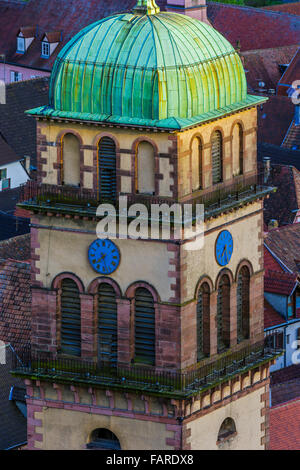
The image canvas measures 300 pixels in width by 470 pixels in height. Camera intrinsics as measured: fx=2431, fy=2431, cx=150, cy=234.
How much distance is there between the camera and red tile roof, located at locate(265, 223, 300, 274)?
146 meters

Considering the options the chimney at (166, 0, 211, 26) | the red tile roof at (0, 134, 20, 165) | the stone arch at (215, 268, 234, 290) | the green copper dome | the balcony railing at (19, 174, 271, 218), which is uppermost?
the green copper dome

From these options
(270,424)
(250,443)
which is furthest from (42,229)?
(270,424)

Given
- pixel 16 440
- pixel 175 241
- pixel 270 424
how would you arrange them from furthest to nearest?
pixel 16 440 → pixel 270 424 → pixel 175 241

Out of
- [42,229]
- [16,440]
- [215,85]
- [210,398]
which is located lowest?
[16,440]

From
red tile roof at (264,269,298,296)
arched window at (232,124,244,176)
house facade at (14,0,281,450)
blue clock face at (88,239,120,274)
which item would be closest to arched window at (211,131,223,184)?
house facade at (14,0,281,450)

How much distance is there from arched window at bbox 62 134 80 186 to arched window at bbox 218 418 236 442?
1118 cm

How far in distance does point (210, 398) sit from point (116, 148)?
Answer: 1039 centimetres

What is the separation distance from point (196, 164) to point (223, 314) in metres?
6.84

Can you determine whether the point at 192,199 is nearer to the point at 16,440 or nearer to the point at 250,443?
the point at 250,443

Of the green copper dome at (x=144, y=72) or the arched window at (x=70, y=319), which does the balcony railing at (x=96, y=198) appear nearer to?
the green copper dome at (x=144, y=72)

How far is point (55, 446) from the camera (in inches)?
3656

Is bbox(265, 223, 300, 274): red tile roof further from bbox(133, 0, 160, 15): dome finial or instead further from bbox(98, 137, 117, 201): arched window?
bbox(133, 0, 160, 15): dome finial

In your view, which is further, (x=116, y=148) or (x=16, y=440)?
(x=16, y=440)

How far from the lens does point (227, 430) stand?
307 feet
